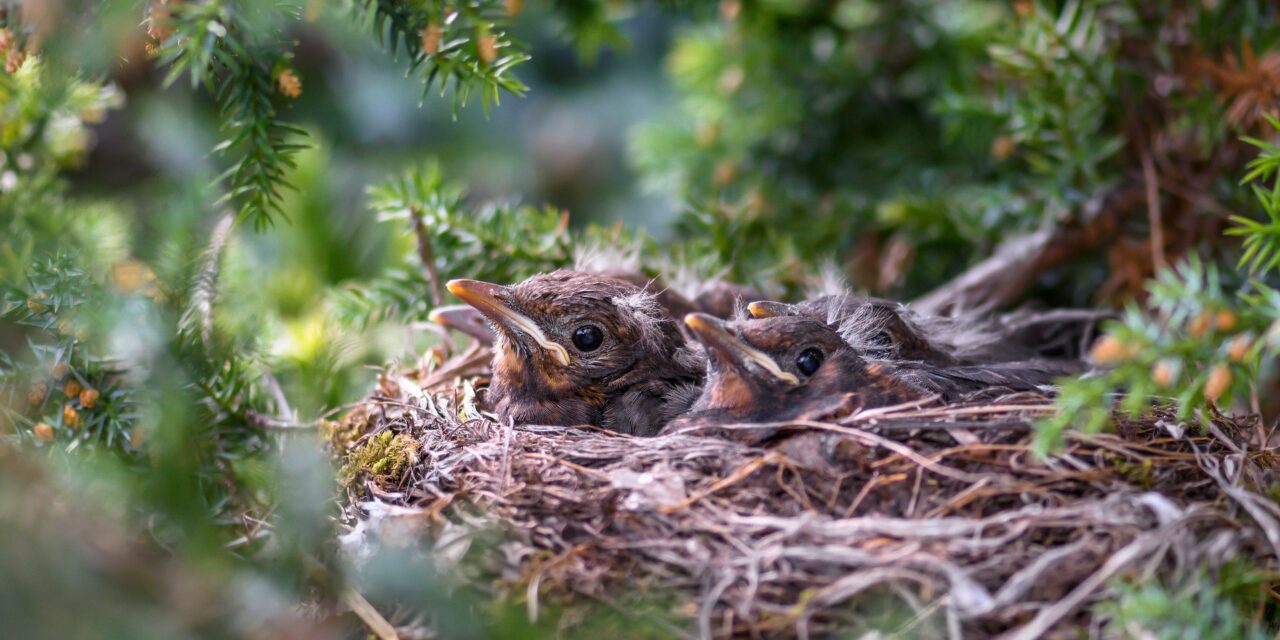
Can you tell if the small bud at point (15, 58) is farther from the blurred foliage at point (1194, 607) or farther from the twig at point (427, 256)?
the blurred foliage at point (1194, 607)

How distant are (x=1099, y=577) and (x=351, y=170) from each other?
3.57m

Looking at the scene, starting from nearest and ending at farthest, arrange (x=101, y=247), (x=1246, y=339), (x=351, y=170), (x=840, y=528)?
(x=1246, y=339), (x=840, y=528), (x=101, y=247), (x=351, y=170)

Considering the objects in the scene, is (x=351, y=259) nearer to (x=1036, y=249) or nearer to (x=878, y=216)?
(x=878, y=216)

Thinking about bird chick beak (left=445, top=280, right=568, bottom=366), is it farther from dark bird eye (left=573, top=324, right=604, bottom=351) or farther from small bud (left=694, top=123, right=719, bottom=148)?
small bud (left=694, top=123, right=719, bottom=148)

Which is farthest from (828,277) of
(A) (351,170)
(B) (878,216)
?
(A) (351,170)

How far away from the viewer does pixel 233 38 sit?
1313 millimetres

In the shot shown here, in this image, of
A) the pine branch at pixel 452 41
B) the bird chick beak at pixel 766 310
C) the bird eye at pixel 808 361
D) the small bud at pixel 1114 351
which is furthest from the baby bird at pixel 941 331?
the small bud at pixel 1114 351

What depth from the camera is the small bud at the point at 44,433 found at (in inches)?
59.4

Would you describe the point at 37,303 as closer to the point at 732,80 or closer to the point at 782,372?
the point at 782,372

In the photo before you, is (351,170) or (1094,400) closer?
(1094,400)

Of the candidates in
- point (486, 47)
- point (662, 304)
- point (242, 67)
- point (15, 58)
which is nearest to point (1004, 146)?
point (662, 304)

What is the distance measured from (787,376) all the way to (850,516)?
1.09 feet

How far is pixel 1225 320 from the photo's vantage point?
1.10 meters

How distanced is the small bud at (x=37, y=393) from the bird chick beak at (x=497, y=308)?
0.68 metres
